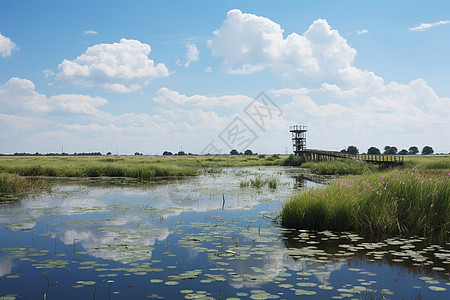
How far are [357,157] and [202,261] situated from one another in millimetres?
41812

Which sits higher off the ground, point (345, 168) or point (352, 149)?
point (352, 149)

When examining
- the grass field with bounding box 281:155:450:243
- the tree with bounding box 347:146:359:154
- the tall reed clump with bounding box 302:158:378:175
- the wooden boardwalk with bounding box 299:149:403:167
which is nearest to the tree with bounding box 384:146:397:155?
the tree with bounding box 347:146:359:154

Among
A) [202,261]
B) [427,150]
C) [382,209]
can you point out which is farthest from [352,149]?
[202,261]

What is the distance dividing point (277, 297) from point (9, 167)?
3427 centimetres

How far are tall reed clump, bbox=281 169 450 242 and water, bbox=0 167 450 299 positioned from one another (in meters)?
0.66

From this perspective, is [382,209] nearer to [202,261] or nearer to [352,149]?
[202,261]

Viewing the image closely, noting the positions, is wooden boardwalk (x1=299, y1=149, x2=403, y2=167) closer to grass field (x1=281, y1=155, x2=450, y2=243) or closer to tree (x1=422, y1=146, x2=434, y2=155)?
grass field (x1=281, y1=155, x2=450, y2=243)

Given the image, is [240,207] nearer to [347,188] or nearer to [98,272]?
[347,188]

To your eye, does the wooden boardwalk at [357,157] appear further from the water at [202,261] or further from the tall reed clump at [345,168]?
the water at [202,261]

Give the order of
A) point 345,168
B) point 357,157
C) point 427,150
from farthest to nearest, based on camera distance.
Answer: point 427,150, point 357,157, point 345,168

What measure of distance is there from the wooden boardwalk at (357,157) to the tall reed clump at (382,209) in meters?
25.1

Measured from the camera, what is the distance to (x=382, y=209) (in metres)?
9.34

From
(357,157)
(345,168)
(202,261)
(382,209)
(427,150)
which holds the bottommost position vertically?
(202,261)

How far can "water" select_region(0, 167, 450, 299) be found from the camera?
5344mm
